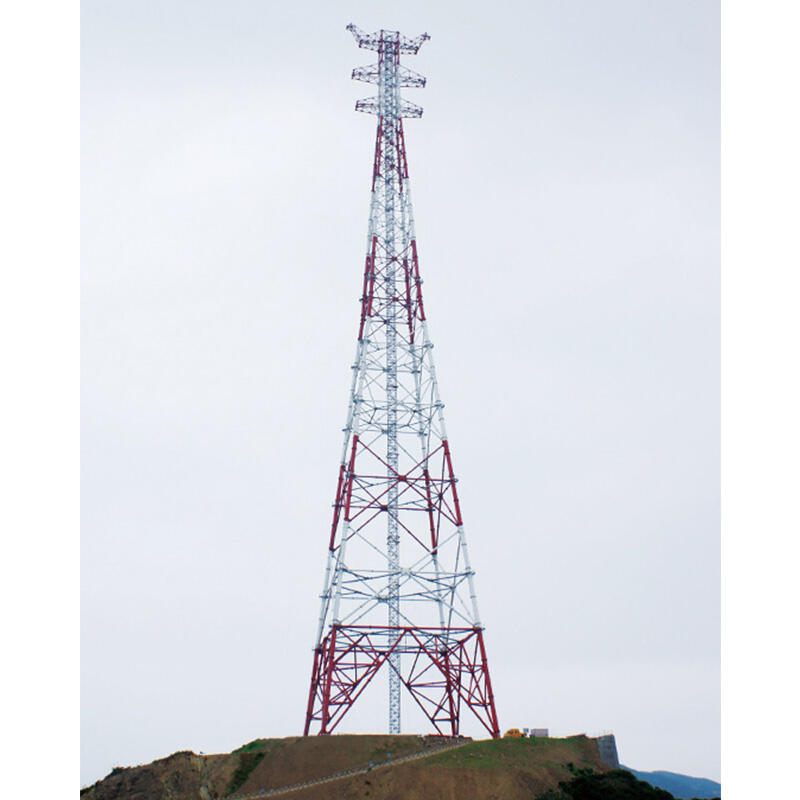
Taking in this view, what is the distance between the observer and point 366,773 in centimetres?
3944

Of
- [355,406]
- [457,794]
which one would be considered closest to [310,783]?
[457,794]

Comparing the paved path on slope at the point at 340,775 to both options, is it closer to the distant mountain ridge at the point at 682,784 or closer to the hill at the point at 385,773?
the hill at the point at 385,773

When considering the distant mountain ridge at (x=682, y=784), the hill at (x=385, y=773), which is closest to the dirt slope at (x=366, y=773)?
the hill at (x=385, y=773)

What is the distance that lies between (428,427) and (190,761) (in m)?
20.7

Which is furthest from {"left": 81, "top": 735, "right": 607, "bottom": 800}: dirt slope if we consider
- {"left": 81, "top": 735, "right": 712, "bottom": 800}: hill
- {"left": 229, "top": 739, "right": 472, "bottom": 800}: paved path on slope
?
{"left": 229, "top": 739, "right": 472, "bottom": 800}: paved path on slope

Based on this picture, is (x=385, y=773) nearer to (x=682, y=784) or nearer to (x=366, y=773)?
(x=366, y=773)

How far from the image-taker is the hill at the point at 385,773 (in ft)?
127

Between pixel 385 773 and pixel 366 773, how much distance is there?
0.79 metres

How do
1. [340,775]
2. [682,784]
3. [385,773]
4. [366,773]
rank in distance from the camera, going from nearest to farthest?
[385,773] → [366,773] → [340,775] → [682,784]

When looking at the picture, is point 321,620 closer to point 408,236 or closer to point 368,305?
point 368,305

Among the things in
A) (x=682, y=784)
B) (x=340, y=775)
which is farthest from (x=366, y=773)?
(x=682, y=784)

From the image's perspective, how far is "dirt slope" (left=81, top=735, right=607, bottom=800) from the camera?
3853cm

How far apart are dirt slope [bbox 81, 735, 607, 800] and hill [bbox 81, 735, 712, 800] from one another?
0.14ft

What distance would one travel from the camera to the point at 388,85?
190 feet
